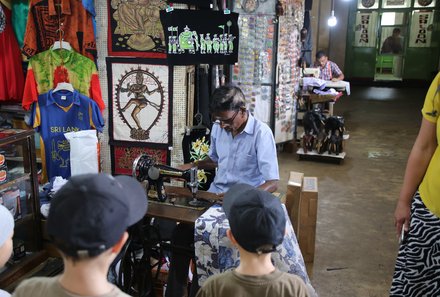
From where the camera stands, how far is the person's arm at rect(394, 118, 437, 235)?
1.88 m

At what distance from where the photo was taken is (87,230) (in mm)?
1037

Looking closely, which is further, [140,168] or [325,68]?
[325,68]

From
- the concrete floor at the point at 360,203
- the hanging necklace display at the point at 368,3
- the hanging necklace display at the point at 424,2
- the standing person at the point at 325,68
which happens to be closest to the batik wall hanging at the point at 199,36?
the concrete floor at the point at 360,203

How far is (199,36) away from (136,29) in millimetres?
554

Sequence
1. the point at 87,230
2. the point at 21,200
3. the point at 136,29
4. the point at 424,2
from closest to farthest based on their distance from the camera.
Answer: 1. the point at 87,230
2. the point at 21,200
3. the point at 136,29
4. the point at 424,2

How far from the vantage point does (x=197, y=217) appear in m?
2.33

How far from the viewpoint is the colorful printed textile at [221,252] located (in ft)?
6.93

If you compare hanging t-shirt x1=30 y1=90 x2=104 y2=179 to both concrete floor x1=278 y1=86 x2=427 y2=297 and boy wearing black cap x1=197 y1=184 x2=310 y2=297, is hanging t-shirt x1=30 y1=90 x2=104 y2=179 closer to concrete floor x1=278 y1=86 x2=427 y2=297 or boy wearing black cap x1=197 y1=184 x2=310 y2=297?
concrete floor x1=278 y1=86 x2=427 y2=297

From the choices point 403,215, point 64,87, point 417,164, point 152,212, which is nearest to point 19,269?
point 152,212

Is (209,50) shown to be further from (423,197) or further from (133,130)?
(423,197)

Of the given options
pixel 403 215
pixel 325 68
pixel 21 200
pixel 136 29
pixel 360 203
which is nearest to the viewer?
pixel 403 215

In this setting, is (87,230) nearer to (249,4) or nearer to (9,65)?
(9,65)

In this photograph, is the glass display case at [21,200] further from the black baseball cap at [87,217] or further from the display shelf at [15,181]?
the black baseball cap at [87,217]

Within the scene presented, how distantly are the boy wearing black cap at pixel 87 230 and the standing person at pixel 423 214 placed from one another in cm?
134
